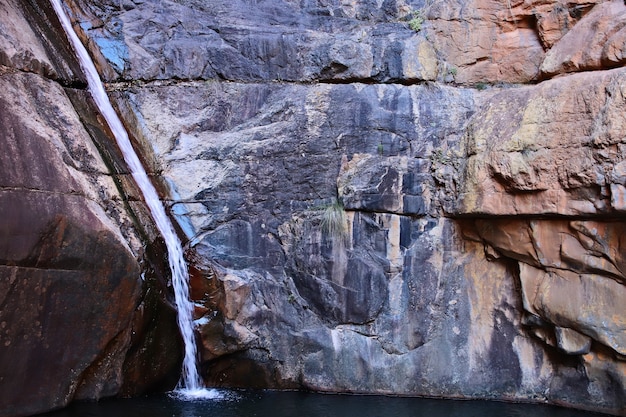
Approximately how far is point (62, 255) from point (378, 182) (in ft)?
13.8

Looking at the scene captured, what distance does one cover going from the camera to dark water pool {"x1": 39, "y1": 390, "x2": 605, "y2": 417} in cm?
623

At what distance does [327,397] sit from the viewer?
738 cm

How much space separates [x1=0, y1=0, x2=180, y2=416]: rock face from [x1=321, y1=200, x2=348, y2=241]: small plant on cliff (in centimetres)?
235

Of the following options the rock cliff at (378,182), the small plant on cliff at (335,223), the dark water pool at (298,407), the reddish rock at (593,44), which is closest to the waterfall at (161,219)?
the rock cliff at (378,182)

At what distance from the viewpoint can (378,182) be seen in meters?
7.98

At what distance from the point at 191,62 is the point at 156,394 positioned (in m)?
4.68

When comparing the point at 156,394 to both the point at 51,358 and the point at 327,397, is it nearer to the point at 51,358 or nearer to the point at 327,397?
the point at 51,358

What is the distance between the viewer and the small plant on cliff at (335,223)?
7918mm

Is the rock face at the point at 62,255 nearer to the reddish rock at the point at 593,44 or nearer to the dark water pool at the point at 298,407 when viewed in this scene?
the dark water pool at the point at 298,407

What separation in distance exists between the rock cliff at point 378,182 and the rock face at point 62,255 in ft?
1.55

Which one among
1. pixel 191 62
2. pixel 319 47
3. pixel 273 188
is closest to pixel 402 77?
pixel 319 47

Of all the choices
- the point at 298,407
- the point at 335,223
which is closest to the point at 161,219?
the point at 335,223

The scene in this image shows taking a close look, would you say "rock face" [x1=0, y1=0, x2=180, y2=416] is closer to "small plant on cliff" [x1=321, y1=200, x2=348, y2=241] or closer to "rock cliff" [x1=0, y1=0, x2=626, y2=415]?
"rock cliff" [x1=0, y1=0, x2=626, y2=415]

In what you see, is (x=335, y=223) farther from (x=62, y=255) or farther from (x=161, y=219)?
(x=62, y=255)
